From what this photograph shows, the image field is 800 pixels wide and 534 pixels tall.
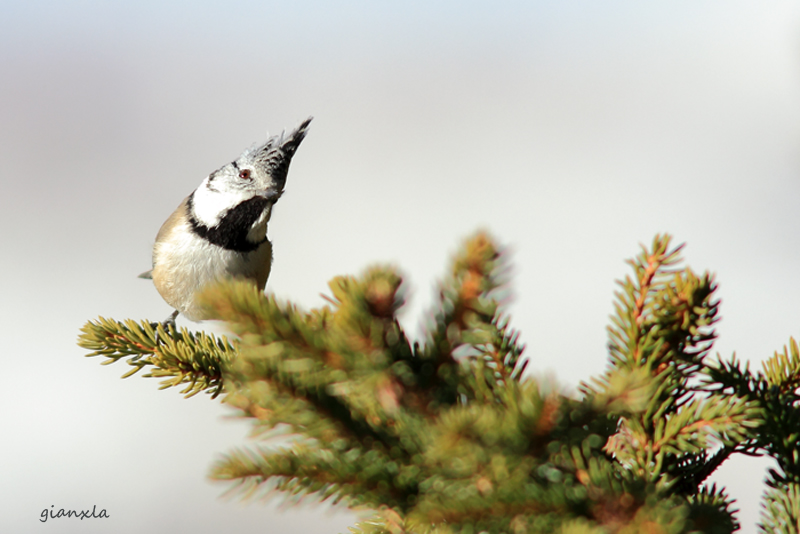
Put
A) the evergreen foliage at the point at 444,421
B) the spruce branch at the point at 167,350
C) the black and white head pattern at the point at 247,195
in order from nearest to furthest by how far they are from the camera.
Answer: the evergreen foliage at the point at 444,421, the spruce branch at the point at 167,350, the black and white head pattern at the point at 247,195

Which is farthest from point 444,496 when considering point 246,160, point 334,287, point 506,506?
point 246,160

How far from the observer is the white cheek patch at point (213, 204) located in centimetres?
176

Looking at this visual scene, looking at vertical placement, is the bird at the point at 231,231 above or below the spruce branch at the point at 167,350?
above

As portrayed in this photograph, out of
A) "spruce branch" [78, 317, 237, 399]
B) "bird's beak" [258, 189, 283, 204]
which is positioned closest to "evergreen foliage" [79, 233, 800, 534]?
"spruce branch" [78, 317, 237, 399]

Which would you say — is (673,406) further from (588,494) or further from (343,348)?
(343,348)

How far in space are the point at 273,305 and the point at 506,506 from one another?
0.21 metres

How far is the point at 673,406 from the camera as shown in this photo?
552 millimetres

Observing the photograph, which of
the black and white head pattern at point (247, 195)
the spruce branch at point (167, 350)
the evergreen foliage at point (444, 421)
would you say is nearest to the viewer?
the evergreen foliage at point (444, 421)

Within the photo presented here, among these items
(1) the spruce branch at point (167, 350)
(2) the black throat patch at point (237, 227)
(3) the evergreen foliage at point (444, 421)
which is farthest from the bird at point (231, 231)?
(3) the evergreen foliage at point (444, 421)

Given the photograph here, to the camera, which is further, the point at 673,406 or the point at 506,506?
the point at 673,406

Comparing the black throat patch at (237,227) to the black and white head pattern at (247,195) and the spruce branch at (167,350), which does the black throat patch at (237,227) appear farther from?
the spruce branch at (167,350)

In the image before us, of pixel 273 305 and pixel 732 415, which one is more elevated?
pixel 273 305

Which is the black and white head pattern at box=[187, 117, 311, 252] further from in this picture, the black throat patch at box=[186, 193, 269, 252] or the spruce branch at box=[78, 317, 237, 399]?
the spruce branch at box=[78, 317, 237, 399]

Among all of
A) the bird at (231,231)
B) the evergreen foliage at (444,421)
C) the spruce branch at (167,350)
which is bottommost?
the evergreen foliage at (444,421)
